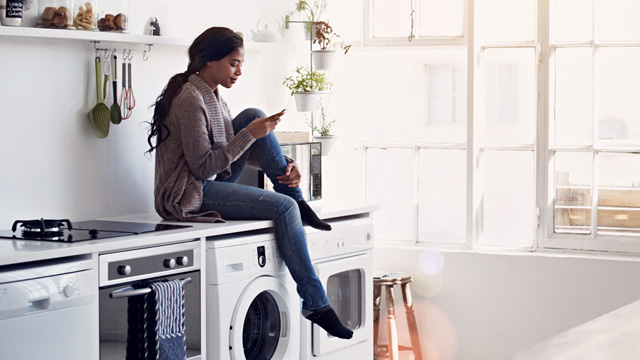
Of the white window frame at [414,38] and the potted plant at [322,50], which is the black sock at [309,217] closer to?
the potted plant at [322,50]

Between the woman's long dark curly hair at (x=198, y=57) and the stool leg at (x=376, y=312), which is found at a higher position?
the woman's long dark curly hair at (x=198, y=57)

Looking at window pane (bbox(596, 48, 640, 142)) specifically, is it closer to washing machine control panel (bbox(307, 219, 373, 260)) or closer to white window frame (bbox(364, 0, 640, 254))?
white window frame (bbox(364, 0, 640, 254))

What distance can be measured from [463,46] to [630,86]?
0.88m

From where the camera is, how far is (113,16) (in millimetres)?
3256

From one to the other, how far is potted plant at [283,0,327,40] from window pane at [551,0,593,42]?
1.23 m

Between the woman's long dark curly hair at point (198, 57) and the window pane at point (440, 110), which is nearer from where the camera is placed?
the woman's long dark curly hair at point (198, 57)

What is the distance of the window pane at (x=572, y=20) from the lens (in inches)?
171

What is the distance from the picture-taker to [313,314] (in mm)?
3377

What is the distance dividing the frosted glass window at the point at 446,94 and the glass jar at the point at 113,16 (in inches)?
77.0

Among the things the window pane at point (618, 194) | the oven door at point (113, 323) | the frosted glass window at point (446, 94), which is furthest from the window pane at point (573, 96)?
the oven door at point (113, 323)

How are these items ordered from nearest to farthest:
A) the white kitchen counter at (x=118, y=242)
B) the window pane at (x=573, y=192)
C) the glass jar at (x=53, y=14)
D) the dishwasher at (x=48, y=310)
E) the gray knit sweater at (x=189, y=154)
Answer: the dishwasher at (x=48, y=310) < the white kitchen counter at (x=118, y=242) < the glass jar at (x=53, y=14) < the gray knit sweater at (x=189, y=154) < the window pane at (x=573, y=192)

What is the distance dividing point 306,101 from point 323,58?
267 mm

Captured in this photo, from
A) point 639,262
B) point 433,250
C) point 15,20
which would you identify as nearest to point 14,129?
point 15,20

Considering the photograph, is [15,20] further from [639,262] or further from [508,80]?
[639,262]
